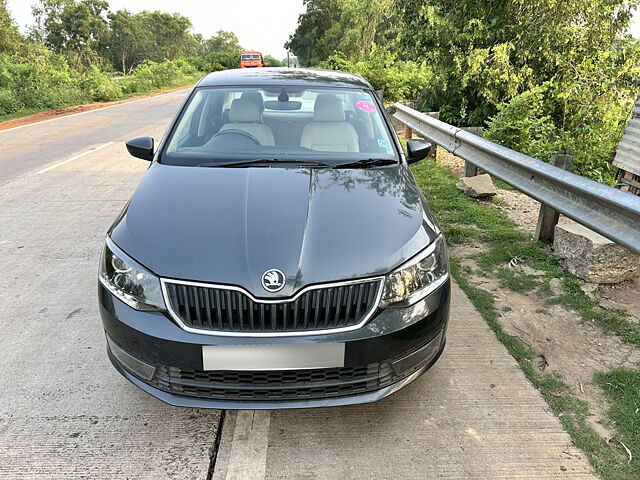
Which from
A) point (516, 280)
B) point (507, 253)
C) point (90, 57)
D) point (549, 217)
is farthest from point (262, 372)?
point (90, 57)

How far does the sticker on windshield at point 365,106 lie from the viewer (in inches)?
145

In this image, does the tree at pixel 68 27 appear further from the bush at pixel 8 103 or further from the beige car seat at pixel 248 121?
the beige car seat at pixel 248 121

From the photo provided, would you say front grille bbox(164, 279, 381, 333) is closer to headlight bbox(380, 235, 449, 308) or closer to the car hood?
the car hood

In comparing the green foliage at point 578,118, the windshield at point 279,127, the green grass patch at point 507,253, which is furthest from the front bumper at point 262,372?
the green foliage at point 578,118

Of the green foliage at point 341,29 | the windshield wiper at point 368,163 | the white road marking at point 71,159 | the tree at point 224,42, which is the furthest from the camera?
the tree at point 224,42

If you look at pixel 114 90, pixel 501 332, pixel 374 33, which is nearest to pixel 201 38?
pixel 374 33

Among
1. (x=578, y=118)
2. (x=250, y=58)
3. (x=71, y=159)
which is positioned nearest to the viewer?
(x=578, y=118)

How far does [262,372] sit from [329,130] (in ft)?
6.37

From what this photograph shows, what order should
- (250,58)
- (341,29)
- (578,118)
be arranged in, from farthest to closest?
(250,58), (341,29), (578,118)

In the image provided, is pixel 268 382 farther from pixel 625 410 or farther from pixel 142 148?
pixel 142 148

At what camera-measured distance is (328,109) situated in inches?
142

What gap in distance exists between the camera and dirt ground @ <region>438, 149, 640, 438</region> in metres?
2.70

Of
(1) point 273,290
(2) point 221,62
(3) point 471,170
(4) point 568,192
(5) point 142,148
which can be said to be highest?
(5) point 142,148

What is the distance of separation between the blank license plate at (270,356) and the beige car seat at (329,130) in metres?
1.63
